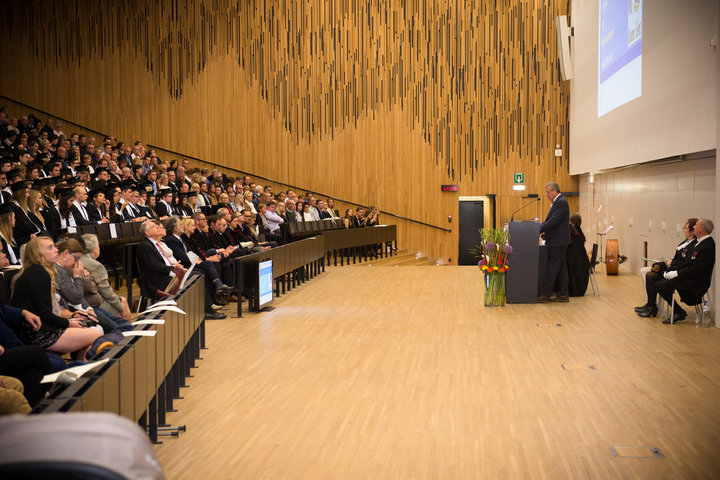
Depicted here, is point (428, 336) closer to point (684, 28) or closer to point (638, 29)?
point (684, 28)

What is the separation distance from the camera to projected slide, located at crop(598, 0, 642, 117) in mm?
10188

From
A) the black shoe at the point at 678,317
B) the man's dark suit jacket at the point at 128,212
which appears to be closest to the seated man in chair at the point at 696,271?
the black shoe at the point at 678,317

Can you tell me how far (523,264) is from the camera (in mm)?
8531

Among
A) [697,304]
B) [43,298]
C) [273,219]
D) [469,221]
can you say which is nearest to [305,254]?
[273,219]

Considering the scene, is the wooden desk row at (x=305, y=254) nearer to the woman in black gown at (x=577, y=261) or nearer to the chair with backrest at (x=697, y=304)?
the woman in black gown at (x=577, y=261)

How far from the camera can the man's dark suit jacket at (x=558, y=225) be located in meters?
8.40

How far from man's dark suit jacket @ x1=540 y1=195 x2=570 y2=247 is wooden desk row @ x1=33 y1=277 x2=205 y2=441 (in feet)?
15.1

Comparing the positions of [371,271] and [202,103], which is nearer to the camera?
[371,271]

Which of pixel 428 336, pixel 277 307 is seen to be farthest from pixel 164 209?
pixel 428 336

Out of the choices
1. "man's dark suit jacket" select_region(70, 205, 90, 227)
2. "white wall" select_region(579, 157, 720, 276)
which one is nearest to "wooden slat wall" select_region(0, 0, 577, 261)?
"white wall" select_region(579, 157, 720, 276)

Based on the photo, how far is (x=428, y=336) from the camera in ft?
→ 22.4

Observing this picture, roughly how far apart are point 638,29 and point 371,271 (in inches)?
227

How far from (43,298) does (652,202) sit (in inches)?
354

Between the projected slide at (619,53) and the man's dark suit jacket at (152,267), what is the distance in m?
7.14
